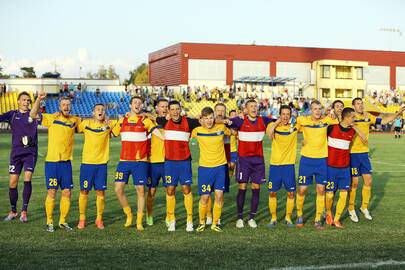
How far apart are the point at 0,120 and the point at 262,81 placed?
5195 cm

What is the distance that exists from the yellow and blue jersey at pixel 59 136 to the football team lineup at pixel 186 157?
2 cm

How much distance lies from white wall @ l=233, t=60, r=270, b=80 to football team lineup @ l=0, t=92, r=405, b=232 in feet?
185

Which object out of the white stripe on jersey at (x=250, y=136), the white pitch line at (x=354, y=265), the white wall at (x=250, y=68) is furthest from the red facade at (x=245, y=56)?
the white pitch line at (x=354, y=265)

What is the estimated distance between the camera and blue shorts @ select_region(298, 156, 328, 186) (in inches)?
398

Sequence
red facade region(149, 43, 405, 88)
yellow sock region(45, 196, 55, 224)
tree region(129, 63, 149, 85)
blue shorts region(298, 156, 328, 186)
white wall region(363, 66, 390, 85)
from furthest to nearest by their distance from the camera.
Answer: tree region(129, 63, 149, 85) → white wall region(363, 66, 390, 85) → red facade region(149, 43, 405, 88) → blue shorts region(298, 156, 328, 186) → yellow sock region(45, 196, 55, 224)

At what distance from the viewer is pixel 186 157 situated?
388 inches

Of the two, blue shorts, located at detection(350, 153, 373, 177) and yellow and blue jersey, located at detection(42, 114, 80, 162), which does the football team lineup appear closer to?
yellow and blue jersey, located at detection(42, 114, 80, 162)

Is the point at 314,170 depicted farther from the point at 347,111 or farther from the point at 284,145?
the point at 347,111

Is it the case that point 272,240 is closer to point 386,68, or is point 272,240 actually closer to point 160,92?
point 160,92

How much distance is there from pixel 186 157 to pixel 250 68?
58556 mm

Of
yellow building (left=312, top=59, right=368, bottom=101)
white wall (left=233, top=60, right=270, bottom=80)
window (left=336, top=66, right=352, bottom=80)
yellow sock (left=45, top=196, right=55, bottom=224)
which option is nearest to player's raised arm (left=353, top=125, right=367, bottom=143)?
yellow sock (left=45, top=196, right=55, bottom=224)

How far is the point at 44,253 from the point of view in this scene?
7988 millimetres

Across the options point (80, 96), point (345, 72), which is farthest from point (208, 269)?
point (345, 72)

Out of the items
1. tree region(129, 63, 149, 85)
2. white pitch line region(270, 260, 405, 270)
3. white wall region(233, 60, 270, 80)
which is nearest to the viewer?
white pitch line region(270, 260, 405, 270)
